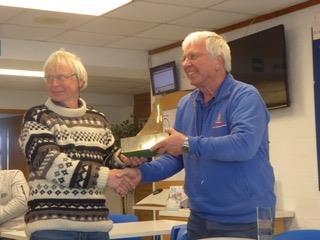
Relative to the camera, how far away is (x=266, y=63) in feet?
18.6

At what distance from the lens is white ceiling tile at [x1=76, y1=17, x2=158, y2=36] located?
238 inches

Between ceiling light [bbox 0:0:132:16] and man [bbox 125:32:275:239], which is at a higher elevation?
ceiling light [bbox 0:0:132:16]

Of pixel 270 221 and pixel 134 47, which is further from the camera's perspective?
pixel 134 47

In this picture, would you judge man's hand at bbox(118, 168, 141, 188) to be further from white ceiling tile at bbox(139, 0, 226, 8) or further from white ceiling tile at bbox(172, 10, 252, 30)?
white ceiling tile at bbox(172, 10, 252, 30)

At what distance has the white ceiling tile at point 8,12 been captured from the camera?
549 centimetres

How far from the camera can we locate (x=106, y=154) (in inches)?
105

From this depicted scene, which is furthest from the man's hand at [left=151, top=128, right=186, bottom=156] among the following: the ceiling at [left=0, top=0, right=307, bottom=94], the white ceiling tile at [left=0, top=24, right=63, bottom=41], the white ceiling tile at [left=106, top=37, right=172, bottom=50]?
the white ceiling tile at [left=106, top=37, right=172, bottom=50]

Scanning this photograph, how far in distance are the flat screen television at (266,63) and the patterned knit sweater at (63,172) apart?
10.8ft

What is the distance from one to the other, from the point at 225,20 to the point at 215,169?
392 cm

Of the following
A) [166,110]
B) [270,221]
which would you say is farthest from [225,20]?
[270,221]

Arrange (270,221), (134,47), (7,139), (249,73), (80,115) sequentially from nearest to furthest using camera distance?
(270,221), (80,115), (249,73), (134,47), (7,139)

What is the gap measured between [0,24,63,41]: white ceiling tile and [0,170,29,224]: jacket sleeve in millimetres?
1862

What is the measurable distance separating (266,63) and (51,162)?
144 inches

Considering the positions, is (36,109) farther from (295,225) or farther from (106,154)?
(295,225)
